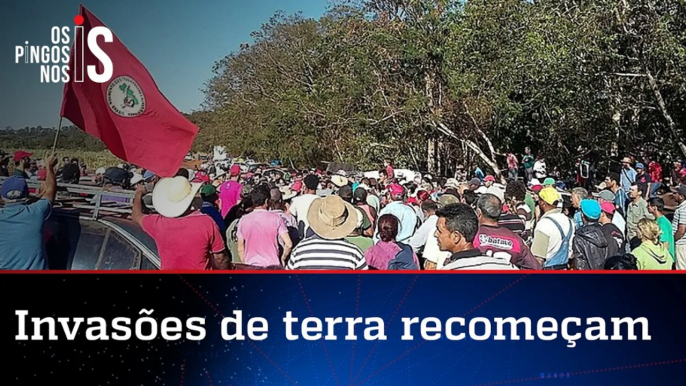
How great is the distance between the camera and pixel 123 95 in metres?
4.59

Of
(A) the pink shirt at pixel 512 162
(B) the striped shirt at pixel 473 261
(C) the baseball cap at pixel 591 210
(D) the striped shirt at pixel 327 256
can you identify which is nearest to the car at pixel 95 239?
(D) the striped shirt at pixel 327 256

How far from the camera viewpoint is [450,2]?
16438mm

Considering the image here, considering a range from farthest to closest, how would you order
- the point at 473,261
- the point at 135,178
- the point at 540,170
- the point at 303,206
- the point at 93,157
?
the point at 540,170 → the point at 93,157 → the point at 135,178 → the point at 303,206 → the point at 473,261

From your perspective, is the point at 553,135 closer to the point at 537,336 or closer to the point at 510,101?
the point at 510,101

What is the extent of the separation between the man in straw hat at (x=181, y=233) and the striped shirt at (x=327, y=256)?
416 mm

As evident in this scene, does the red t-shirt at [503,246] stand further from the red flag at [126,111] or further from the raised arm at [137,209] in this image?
the red flag at [126,111]

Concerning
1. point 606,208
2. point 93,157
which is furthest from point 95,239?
point 93,157

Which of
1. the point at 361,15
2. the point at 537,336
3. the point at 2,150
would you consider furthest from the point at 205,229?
the point at 361,15

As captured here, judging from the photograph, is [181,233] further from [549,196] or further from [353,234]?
[549,196]

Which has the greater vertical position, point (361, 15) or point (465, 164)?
point (361, 15)

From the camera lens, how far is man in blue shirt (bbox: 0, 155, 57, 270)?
356 centimetres

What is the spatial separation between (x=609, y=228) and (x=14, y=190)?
3.51m

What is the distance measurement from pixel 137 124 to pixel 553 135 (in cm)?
1183

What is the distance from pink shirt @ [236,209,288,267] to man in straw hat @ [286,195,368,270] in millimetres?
265
